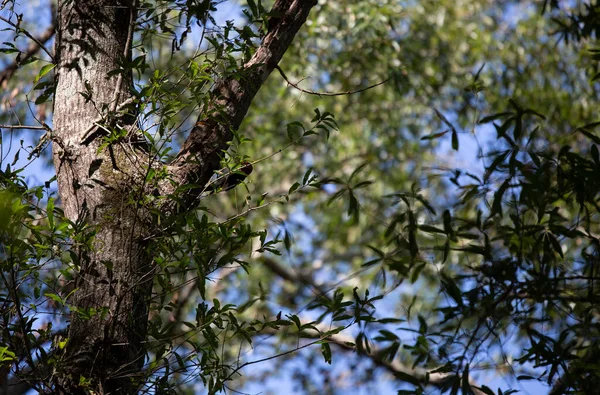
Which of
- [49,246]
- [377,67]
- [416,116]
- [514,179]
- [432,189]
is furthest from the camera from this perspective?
[432,189]

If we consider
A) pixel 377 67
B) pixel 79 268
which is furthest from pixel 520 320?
pixel 377 67

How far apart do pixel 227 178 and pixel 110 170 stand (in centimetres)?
27

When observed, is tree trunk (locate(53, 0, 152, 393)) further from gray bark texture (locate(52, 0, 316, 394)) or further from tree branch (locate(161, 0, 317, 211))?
tree branch (locate(161, 0, 317, 211))

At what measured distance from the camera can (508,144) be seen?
257 cm

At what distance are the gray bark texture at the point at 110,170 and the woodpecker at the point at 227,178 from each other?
32 mm

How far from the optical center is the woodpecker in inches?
68.1

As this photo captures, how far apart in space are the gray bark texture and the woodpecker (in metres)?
0.03

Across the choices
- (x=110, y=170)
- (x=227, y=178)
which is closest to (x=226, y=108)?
(x=227, y=178)

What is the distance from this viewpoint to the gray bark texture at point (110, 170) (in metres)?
1.58

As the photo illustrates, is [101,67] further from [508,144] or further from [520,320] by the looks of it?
[520,320]

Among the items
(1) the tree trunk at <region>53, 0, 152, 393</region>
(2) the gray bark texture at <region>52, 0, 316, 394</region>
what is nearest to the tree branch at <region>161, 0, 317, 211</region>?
(2) the gray bark texture at <region>52, 0, 316, 394</region>

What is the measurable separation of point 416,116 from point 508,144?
3646 mm

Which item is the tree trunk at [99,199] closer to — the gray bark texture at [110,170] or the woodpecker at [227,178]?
the gray bark texture at [110,170]

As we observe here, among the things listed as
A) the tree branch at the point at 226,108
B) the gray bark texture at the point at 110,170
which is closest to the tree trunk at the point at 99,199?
the gray bark texture at the point at 110,170
